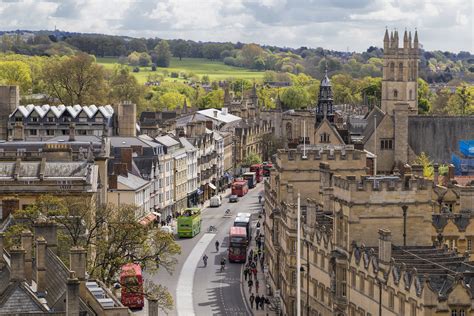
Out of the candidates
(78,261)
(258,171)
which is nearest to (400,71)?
(258,171)

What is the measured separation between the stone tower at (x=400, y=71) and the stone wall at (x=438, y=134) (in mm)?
41791

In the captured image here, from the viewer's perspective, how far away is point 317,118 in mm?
142000

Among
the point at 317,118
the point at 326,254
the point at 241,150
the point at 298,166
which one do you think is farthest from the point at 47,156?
the point at 241,150

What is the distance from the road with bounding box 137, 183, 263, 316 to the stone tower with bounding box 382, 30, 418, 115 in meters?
59.8

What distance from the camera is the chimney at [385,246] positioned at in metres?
59.1

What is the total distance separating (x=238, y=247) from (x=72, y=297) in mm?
59872

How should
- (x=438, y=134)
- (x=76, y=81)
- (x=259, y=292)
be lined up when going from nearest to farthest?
(x=259, y=292) → (x=438, y=134) → (x=76, y=81)

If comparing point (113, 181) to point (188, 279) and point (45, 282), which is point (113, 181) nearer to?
point (188, 279)

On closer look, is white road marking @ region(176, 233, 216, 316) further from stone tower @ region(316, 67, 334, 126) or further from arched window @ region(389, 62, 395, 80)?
arched window @ region(389, 62, 395, 80)

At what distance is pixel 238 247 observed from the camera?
10094 cm

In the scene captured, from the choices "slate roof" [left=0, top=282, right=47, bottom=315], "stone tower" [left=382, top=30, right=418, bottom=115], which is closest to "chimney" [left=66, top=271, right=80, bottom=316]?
"slate roof" [left=0, top=282, right=47, bottom=315]

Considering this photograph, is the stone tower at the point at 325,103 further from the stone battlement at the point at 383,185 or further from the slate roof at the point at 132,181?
the stone battlement at the point at 383,185

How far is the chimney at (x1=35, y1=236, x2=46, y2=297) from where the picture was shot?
151ft

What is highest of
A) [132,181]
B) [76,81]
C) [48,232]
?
[76,81]
